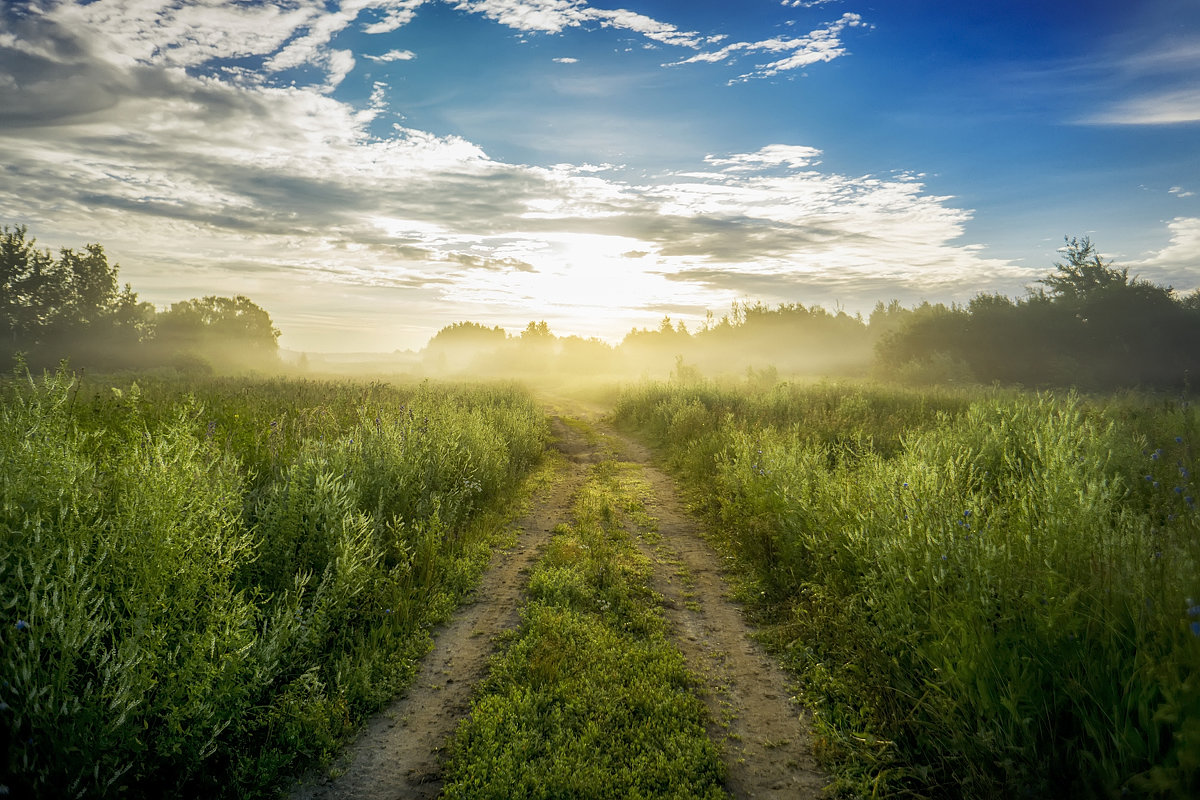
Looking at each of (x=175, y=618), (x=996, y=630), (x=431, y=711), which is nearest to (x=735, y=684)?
(x=996, y=630)

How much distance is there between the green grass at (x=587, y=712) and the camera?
3.35 metres

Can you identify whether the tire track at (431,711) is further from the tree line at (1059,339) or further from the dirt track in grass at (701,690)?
the tree line at (1059,339)

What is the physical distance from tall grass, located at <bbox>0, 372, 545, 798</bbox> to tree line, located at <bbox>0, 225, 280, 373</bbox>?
126 ft

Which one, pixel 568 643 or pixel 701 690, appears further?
pixel 568 643

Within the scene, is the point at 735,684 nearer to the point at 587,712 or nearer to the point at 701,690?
the point at 701,690

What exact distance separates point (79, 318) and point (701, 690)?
60.4m

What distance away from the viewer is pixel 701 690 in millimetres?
4453

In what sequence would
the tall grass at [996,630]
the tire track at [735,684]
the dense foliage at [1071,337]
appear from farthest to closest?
1. the dense foliage at [1071,337]
2. the tire track at [735,684]
3. the tall grass at [996,630]

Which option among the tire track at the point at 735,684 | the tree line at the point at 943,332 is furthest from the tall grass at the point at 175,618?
the tree line at the point at 943,332

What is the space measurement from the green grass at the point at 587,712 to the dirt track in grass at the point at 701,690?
0.61ft

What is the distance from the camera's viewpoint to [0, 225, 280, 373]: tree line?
121 ft

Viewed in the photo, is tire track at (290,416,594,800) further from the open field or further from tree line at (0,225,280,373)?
tree line at (0,225,280,373)

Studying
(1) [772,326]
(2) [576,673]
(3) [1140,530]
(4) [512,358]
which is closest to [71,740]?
(2) [576,673]

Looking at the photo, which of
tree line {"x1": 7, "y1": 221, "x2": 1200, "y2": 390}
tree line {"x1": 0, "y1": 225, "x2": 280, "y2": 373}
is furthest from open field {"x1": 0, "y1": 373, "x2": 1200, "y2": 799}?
tree line {"x1": 0, "y1": 225, "x2": 280, "y2": 373}
